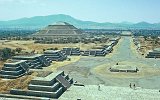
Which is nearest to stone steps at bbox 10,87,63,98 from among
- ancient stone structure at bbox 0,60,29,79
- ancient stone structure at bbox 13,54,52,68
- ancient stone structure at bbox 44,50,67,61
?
ancient stone structure at bbox 0,60,29,79

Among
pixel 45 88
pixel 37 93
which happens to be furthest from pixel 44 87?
pixel 37 93

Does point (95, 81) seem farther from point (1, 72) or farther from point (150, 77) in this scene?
point (1, 72)

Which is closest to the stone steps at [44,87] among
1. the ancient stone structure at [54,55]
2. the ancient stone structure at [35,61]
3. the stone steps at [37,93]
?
the stone steps at [37,93]

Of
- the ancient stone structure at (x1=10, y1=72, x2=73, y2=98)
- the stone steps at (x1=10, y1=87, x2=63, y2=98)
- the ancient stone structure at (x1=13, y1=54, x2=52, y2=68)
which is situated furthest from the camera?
the ancient stone structure at (x1=13, y1=54, x2=52, y2=68)

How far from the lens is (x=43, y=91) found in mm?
43375

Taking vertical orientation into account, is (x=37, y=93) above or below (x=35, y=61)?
below

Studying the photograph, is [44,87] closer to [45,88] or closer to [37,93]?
[45,88]

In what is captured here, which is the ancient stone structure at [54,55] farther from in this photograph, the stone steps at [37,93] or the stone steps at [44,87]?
the stone steps at [37,93]

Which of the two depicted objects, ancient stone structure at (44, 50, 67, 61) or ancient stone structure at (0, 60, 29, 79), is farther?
ancient stone structure at (44, 50, 67, 61)

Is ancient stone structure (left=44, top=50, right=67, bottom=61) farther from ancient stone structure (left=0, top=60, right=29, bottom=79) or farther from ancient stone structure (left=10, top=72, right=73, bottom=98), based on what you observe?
ancient stone structure (left=10, top=72, right=73, bottom=98)

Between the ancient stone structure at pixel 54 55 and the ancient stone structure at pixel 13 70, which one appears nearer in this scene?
the ancient stone structure at pixel 13 70

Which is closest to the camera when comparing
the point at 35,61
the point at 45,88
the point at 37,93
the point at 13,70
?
the point at 37,93

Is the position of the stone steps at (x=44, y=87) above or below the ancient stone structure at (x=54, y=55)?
above

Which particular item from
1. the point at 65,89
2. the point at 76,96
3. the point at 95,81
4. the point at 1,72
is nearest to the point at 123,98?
the point at 76,96
